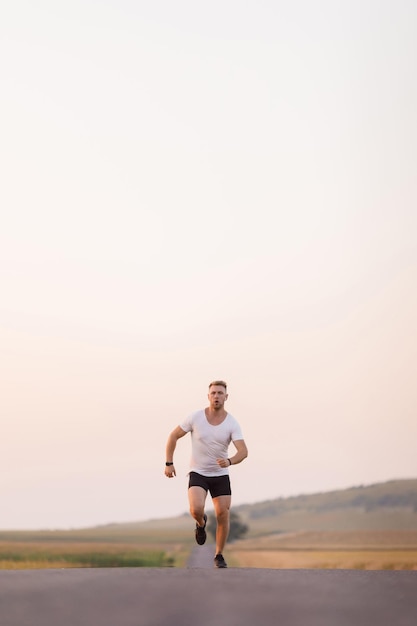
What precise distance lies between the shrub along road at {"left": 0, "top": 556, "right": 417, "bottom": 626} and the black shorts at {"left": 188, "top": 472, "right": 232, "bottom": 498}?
130cm

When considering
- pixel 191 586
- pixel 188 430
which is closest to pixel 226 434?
pixel 188 430

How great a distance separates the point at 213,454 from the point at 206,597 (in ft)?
13.7

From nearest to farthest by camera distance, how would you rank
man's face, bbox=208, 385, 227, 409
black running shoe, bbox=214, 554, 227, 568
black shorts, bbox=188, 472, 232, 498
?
black running shoe, bbox=214, 554, 227, 568
man's face, bbox=208, 385, 227, 409
black shorts, bbox=188, 472, 232, 498

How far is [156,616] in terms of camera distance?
918cm

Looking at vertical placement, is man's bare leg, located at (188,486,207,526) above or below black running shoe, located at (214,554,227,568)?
above

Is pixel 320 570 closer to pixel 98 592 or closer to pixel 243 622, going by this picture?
pixel 98 592

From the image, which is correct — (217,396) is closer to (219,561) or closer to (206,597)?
(219,561)

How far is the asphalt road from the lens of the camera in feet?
29.6

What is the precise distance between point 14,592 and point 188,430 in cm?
412

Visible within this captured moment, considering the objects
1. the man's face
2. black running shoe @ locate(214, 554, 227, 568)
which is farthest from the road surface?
the man's face

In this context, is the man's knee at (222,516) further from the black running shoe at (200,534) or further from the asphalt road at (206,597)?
the asphalt road at (206,597)

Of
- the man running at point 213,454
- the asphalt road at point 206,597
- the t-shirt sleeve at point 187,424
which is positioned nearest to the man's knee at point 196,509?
the man running at point 213,454

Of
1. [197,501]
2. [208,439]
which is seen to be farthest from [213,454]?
Result: [197,501]

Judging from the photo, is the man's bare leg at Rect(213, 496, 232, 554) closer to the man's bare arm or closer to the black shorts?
the black shorts
